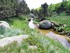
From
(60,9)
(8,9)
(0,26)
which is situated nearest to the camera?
(0,26)

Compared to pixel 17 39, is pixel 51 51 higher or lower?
lower

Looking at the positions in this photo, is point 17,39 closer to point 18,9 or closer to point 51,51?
point 51,51

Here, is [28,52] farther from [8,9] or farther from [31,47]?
[8,9]

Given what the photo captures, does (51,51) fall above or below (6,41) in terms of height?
below

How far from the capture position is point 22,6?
5094 centimetres

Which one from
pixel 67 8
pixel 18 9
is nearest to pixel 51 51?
pixel 18 9

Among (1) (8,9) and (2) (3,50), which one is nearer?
(2) (3,50)

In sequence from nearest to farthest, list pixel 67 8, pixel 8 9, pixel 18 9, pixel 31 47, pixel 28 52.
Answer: pixel 28 52 → pixel 31 47 → pixel 8 9 → pixel 18 9 → pixel 67 8

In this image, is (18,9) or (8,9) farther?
(18,9)

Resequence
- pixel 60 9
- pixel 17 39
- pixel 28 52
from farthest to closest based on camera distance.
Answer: pixel 60 9
pixel 17 39
pixel 28 52

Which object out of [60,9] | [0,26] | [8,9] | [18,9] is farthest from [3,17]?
[60,9]

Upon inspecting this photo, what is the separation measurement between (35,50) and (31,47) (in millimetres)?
370

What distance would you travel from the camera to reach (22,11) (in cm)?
4966

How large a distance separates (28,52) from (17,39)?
1562mm
